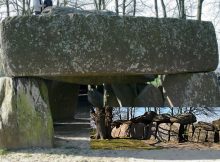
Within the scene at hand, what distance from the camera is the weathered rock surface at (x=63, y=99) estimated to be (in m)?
6.43

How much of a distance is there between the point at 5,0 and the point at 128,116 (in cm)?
1436

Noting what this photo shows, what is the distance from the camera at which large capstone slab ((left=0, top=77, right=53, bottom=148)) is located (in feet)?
15.9

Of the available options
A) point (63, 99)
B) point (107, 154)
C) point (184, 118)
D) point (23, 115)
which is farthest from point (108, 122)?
point (63, 99)

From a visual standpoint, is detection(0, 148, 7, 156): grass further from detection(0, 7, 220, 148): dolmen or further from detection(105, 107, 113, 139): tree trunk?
detection(105, 107, 113, 139): tree trunk

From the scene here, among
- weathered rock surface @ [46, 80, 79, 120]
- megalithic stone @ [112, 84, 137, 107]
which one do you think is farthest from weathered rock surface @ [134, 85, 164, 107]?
weathered rock surface @ [46, 80, 79, 120]

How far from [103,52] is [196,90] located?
1.13 m

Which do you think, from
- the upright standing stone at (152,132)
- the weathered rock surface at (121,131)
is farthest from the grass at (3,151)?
the upright standing stone at (152,132)

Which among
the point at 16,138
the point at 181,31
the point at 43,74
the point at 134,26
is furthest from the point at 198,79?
the point at 16,138

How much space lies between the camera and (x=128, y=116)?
5254 mm

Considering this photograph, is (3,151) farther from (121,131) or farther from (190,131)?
(190,131)

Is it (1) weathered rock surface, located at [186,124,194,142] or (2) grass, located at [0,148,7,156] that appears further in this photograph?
(1) weathered rock surface, located at [186,124,194,142]

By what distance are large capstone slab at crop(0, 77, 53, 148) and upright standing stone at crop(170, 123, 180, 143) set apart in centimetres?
141

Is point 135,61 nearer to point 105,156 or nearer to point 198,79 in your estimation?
point 198,79

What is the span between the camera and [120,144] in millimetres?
5109
